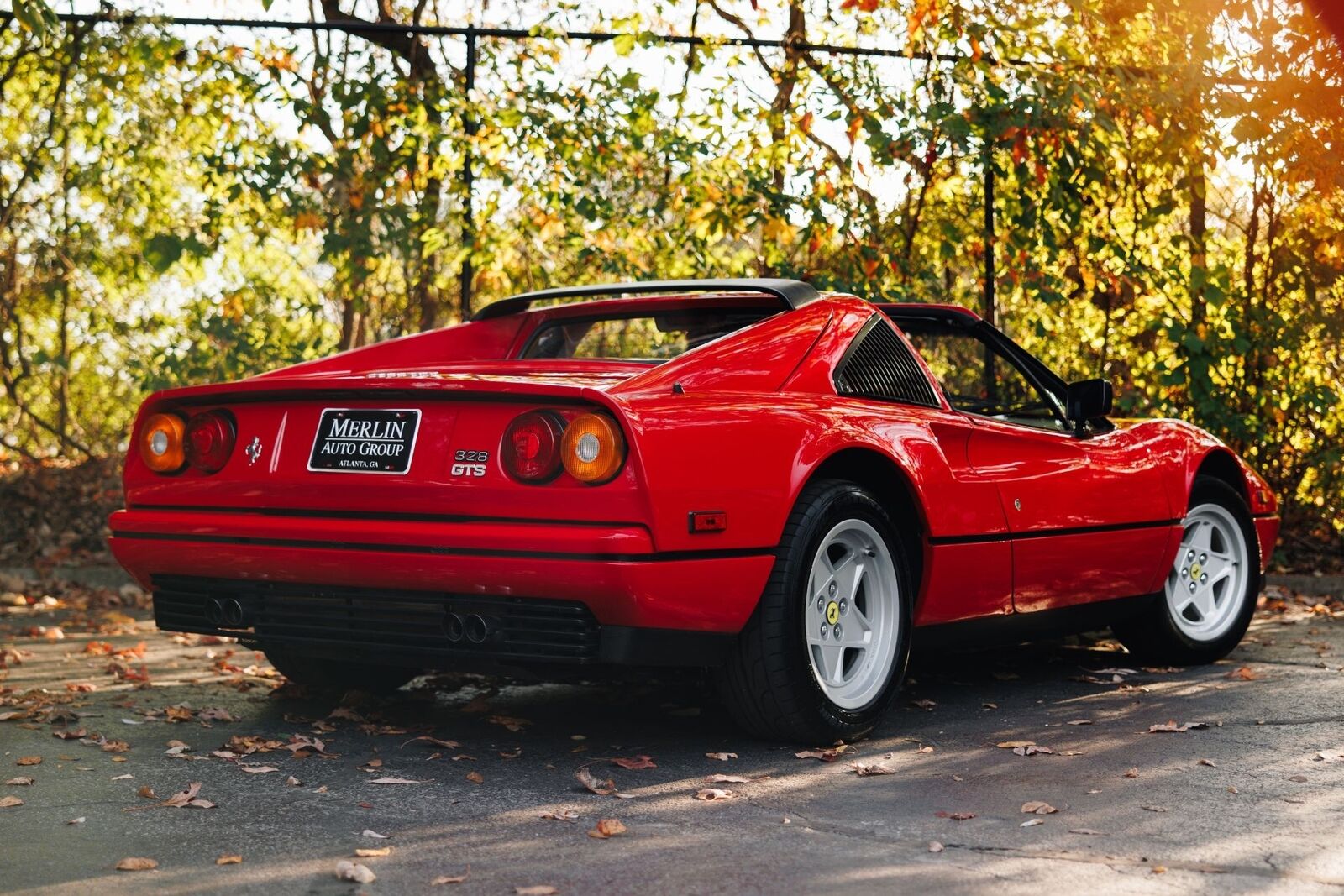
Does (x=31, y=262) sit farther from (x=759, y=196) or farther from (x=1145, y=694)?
(x=1145, y=694)

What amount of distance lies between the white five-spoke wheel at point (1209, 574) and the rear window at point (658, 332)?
2.20m

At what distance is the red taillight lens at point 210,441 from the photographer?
4.44 meters

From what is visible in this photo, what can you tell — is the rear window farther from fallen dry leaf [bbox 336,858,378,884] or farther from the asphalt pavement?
fallen dry leaf [bbox 336,858,378,884]

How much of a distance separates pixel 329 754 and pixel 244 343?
17.1 feet

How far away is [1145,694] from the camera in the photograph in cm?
546

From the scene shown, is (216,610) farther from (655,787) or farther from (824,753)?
(824,753)

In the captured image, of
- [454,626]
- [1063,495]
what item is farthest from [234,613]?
[1063,495]

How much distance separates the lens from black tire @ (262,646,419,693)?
5.09 m

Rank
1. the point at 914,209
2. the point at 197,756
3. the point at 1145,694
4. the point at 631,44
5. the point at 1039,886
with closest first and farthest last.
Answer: the point at 1039,886, the point at 197,756, the point at 1145,694, the point at 631,44, the point at 914,209

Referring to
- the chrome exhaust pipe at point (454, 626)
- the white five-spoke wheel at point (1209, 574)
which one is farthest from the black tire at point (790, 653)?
the white five-spoke wheel at point (1209, 574)

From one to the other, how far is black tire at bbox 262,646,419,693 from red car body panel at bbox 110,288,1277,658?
0.71 meters

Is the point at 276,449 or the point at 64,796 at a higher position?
the point at 276,449

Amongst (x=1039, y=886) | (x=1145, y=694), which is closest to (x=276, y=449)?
(x=1039, y=886)

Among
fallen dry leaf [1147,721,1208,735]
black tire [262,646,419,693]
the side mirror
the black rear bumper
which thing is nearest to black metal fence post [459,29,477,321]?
black tire [262,646,419,693]
